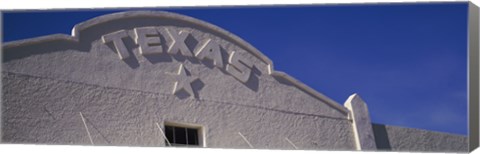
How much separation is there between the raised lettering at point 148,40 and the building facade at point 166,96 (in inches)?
0.7

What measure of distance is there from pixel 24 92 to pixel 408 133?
798 cm

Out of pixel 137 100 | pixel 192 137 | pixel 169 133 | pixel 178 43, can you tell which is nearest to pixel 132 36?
pixel 178 43

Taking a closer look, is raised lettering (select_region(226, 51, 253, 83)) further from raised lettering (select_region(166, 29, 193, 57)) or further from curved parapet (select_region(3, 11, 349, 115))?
raised lettering (select_region(166, 29, 193, 57))

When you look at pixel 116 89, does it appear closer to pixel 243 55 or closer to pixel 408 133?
pixel 243 55

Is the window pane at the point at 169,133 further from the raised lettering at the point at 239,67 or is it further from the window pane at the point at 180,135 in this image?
the raised lettering at the point at 239,67

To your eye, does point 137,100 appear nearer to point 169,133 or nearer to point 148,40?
point 169,133

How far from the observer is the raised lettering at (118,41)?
1480 cm

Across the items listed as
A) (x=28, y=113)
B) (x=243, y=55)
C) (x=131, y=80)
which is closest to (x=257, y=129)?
(x=243, y=55)

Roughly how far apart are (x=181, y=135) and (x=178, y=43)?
1.64 m

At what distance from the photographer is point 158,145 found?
14.8 meters

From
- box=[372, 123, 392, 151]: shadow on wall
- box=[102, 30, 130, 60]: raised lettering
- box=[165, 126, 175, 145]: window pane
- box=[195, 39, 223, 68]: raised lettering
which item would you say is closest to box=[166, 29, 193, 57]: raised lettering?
box=[195, 39, 223, 68]: raised lettering

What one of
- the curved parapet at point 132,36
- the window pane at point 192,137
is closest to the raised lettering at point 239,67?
the curved parapet at point 132,36

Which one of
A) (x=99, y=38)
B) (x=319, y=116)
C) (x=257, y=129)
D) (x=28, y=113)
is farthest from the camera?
(x=319, y=116)

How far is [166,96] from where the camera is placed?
15172 mm
